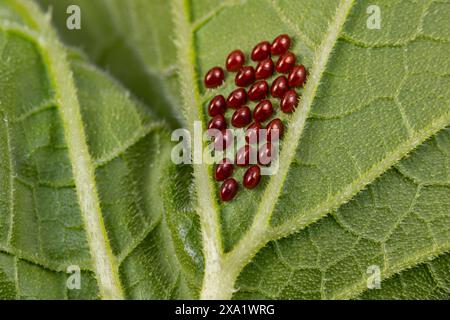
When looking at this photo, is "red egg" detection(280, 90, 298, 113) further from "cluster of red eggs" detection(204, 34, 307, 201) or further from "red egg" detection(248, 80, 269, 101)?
"red egg" detection(248, 80, 269, 101)

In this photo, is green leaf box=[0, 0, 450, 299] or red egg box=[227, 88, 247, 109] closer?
green leaf box=[0, 0, 450, 299]

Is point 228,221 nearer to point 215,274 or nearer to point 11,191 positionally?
point 215,274

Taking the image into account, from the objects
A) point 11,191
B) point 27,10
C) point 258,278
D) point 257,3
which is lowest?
point 258,278

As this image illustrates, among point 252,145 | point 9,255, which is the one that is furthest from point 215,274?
point 9,255

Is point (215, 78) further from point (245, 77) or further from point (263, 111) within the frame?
point (263, 111)

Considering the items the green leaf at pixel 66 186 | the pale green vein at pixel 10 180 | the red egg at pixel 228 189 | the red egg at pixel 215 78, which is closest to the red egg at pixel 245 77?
the red egg at pixel 215 78
